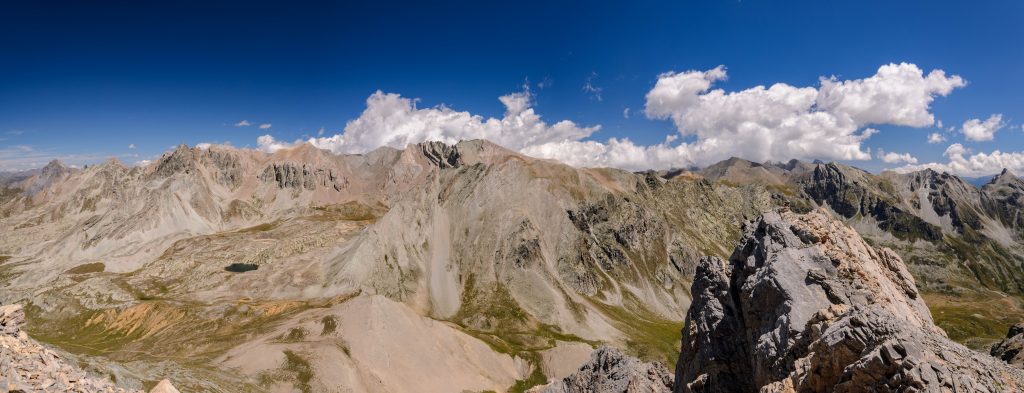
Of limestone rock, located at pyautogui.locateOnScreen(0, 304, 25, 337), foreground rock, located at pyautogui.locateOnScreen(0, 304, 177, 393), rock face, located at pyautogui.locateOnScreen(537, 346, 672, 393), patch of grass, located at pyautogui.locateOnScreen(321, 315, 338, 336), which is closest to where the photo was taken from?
foreground rock, located at pyautogui.locateOnScreen(0, 304, 177, 393)

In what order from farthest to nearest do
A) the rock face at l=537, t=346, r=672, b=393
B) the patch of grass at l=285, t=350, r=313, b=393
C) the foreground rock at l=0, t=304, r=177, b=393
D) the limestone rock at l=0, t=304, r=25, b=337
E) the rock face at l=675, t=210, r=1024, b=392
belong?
the patch of grass at l=285, t=350, r=313, b=393 < the rock face at l=537, t=346, r=672, b=393 < the limestone rock at l=0, t=304, r=25, b=337 < the foreground rock at l=0, t=304, r=177, b=393 < the rock face at l=675, t=210, r=1024, b=392

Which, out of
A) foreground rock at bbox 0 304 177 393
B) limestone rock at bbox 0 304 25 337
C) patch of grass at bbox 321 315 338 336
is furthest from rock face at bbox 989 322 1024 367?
patch of grass at bbox 321 315 338 336

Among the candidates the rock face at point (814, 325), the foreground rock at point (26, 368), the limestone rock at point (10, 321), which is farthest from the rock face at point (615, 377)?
the limestone rock at point (10, 321)

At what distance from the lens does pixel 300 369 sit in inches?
3031

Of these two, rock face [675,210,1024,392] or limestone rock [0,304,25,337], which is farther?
limestone rock [0,304,25,337]

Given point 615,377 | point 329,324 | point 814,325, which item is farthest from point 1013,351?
point 329,324

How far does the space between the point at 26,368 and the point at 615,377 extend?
45.6 metres

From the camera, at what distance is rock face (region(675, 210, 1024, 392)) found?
19625mm

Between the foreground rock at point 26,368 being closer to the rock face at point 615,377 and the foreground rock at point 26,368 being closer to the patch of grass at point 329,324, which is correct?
the rock face at point 615,377

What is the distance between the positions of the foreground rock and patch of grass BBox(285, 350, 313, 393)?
46.9 metres

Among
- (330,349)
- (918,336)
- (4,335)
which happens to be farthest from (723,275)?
(330,349)

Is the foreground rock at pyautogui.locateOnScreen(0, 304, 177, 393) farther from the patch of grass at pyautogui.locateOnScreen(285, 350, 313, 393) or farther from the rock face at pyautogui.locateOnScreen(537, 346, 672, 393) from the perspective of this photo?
the patch of grass at pyautogui.locateOnScreen(285, 350, 313, 393)

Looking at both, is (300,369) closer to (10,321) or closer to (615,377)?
(10,321)

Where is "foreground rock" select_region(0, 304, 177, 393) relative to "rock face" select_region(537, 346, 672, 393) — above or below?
above
